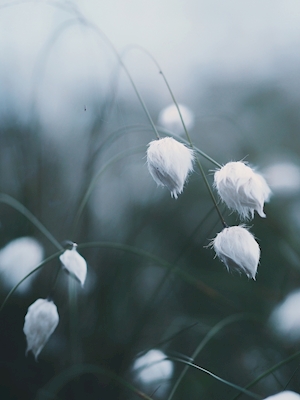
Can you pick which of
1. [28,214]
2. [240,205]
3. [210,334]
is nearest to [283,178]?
[240,205]

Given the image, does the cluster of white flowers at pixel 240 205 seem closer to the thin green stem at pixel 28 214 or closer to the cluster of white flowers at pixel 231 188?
the cluster of white flowers at pixel 231 188

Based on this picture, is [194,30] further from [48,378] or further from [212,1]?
[48,378]

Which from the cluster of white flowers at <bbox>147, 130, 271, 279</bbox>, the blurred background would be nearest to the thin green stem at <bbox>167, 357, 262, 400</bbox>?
the blurred background

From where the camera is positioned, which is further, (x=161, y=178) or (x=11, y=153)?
(x=11, y=153)

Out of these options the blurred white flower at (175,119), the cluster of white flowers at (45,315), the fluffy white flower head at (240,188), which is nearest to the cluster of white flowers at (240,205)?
the fluffy white flower head at (240,188)

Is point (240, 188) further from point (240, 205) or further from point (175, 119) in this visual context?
point (175, 119)

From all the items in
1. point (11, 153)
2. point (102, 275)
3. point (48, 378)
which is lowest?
point (48, 378)

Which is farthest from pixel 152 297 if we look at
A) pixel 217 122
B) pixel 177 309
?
pixel 217 122
